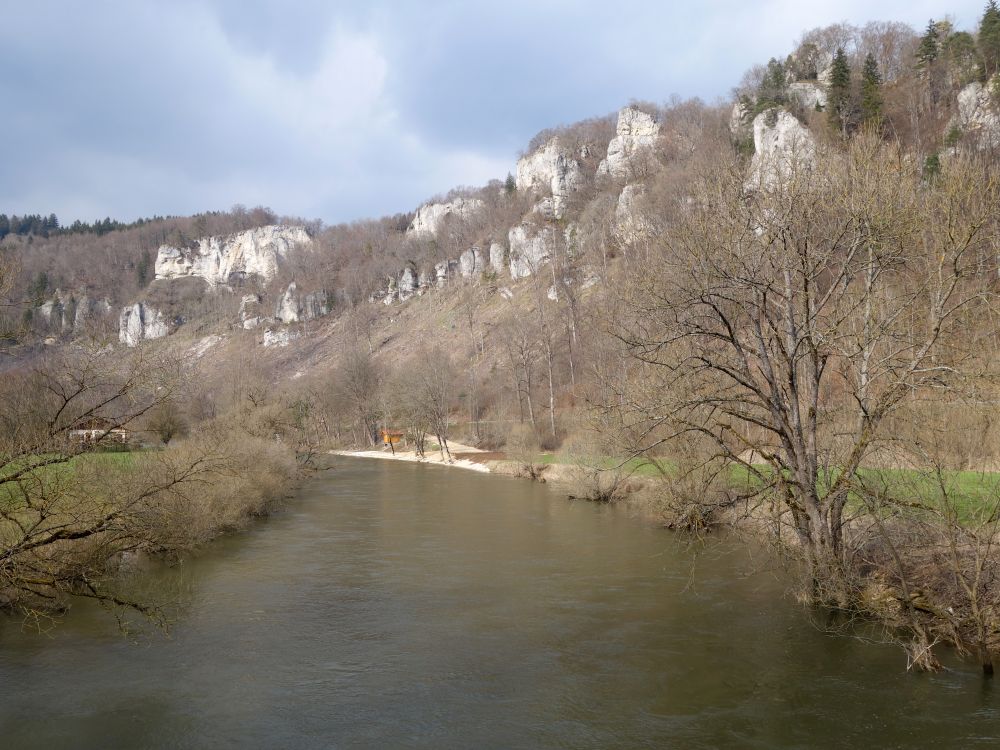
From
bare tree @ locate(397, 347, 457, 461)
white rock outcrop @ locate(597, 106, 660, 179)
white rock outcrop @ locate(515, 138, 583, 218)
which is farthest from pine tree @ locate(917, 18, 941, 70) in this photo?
bare tree @ locate(397, 347, 457, 461)

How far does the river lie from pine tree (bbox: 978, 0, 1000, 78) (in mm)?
55371

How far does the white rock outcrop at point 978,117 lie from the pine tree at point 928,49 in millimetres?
8443

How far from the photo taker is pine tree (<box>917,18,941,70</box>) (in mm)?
58272

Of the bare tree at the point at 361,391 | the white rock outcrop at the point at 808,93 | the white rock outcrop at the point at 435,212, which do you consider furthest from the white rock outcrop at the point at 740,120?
the white rock outcrop at the point at 435,212

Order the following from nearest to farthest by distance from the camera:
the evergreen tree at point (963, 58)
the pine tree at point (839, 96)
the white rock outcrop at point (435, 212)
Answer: the evergreen tree at point (963, 58), the pine tree at point (839, 96), the white rock outcrop at point (435, 212)

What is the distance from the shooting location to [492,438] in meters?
50.2

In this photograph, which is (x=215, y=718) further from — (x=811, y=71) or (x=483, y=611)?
(x=811, y=71)

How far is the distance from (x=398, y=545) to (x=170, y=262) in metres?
164

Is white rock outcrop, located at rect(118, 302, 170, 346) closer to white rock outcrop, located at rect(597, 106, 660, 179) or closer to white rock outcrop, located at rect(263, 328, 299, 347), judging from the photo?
white rock outcrop, located at rect(263, 328, 299, 347)

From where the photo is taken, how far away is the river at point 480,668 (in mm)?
8562

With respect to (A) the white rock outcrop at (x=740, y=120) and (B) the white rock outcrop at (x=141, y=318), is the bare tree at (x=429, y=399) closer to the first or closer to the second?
(A) the white rock outcrop at (x=740, y=120)

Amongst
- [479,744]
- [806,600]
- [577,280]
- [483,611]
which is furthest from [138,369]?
[577,280]

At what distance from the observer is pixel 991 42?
51.9 m

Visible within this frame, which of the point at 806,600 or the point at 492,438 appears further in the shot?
the point at 492,438
